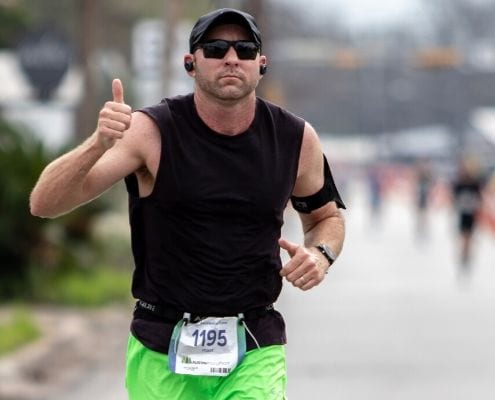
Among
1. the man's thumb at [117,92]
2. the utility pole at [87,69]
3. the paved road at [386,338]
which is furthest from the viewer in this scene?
the utility pole at [87,69]

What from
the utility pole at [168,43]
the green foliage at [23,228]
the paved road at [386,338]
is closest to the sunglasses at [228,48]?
the paved road at [386,338]

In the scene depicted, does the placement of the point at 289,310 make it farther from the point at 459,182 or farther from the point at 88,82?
the point at 88,82

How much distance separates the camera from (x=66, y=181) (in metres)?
5.68

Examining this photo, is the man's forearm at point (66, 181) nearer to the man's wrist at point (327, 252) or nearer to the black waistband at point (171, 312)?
the black waistband at point (171, 312)

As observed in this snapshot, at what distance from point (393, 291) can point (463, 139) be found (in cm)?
7730

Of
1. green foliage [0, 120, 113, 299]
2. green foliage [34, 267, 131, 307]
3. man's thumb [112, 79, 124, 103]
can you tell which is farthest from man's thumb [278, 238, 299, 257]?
green foliage [34, 267, 131, 307]

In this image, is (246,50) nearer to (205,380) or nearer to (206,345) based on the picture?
(206,345)

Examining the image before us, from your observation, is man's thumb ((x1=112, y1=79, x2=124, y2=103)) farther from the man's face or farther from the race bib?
the race bib

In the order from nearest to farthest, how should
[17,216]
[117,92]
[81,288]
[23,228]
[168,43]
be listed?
[117,92] < [17,216] < [23,228] < [81,288] < [168,43]

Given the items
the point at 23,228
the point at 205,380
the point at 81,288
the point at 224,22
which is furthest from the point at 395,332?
the point at 224,22

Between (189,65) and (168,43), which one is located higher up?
(168,43)

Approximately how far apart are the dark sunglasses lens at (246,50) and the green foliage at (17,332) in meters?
7.91

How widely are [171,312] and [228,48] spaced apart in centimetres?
95

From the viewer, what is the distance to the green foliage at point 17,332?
13.9 meters
